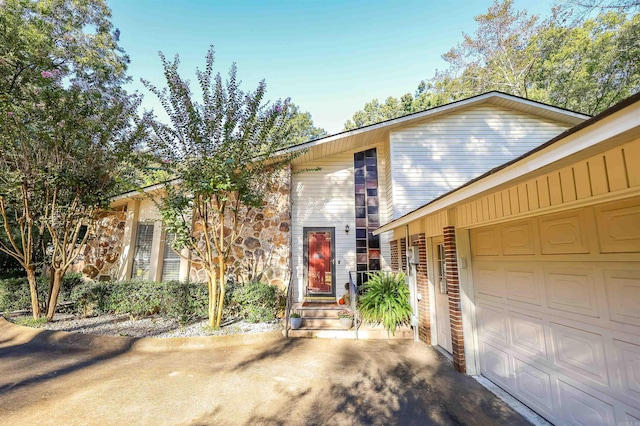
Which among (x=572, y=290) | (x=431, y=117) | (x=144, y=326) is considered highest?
(x=431, y=117)

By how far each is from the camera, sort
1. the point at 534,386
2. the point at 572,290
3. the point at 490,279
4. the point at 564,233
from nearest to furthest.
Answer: the point at 572,290 → the point at 564,233 → the point at 534,386 → the point at 490,279

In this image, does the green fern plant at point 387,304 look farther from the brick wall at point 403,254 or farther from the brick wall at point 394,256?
the brick wall at point 394,256

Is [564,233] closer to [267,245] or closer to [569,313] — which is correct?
[569,313]

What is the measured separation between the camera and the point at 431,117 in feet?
25.0

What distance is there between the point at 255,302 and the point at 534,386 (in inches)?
184

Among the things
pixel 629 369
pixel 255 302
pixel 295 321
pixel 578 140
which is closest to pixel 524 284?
pixel 629 369

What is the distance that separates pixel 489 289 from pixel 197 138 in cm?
534

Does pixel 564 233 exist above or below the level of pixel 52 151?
below

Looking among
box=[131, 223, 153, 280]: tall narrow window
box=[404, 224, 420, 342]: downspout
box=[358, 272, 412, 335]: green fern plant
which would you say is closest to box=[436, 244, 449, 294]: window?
box=[404, 224, 420, 342]: downspout

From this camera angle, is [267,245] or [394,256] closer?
[394,256]

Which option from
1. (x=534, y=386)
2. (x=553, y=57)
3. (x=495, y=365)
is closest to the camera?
(x=534, y=386)

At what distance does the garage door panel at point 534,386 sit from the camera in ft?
8.82

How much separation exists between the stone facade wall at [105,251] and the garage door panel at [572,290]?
9.35 metres

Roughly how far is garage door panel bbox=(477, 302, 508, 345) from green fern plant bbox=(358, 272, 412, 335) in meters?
1.87
